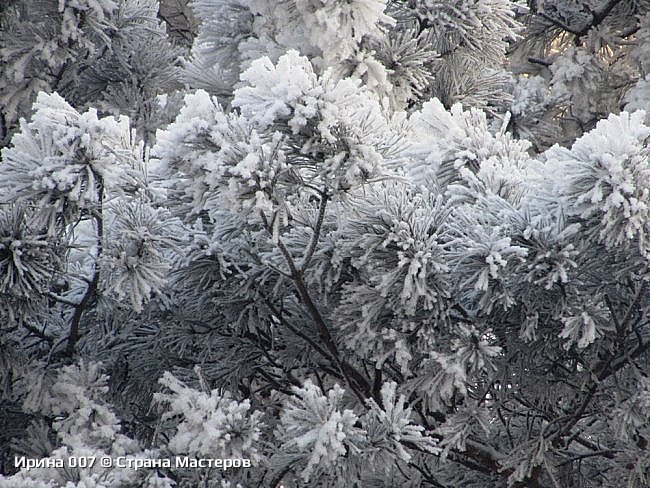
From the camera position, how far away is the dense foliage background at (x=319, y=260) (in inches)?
85.2

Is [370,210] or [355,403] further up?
[370,210]

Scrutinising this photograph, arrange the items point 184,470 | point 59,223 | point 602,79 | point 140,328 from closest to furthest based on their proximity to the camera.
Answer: point 59,223 → point 184,470 → point 140,328 → point 602,79

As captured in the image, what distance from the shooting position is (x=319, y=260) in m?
2.59

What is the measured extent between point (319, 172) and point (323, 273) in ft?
1.80

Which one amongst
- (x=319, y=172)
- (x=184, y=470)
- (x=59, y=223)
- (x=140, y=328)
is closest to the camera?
(x=319, y=172)

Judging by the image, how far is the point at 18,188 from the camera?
2168 mm

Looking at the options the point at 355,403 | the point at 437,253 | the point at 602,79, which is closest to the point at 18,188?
the point at 437,253

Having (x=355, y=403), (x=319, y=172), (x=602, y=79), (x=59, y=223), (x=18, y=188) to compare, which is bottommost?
(x=355, y=403)

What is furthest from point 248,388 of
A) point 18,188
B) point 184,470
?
point 18,188

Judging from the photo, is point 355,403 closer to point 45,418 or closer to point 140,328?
point 140,328

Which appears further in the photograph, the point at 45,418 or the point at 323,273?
the point at 45,418

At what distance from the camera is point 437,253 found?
94.6 inches

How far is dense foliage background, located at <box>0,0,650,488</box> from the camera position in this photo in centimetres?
216

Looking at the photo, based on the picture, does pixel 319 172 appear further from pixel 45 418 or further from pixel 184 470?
pixel 45 418
